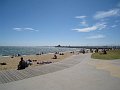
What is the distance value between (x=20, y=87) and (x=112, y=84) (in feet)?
17.2

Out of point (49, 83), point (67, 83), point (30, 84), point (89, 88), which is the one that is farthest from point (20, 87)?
point (89, 88)

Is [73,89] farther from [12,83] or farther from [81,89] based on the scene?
[12,83]

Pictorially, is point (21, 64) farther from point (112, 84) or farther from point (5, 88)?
point (112, 84)

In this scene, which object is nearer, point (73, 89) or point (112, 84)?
point (73, 89)

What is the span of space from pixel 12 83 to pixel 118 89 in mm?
5899

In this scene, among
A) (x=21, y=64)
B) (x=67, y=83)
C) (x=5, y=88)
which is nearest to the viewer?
(x=5, y=88)

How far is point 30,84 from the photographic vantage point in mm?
8227

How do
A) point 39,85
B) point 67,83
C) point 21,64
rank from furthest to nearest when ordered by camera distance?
point 21,64 → point 67,83 → point 39,85

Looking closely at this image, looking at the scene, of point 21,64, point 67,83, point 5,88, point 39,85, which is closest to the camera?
point 5,88

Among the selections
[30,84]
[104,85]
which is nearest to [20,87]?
[30,84]

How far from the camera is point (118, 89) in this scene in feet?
24.8

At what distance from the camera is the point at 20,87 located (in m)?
7.66

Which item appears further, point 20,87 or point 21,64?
point 21,64

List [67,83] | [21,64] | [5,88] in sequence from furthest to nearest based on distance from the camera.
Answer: [21,64], [67,83], [5,88]
